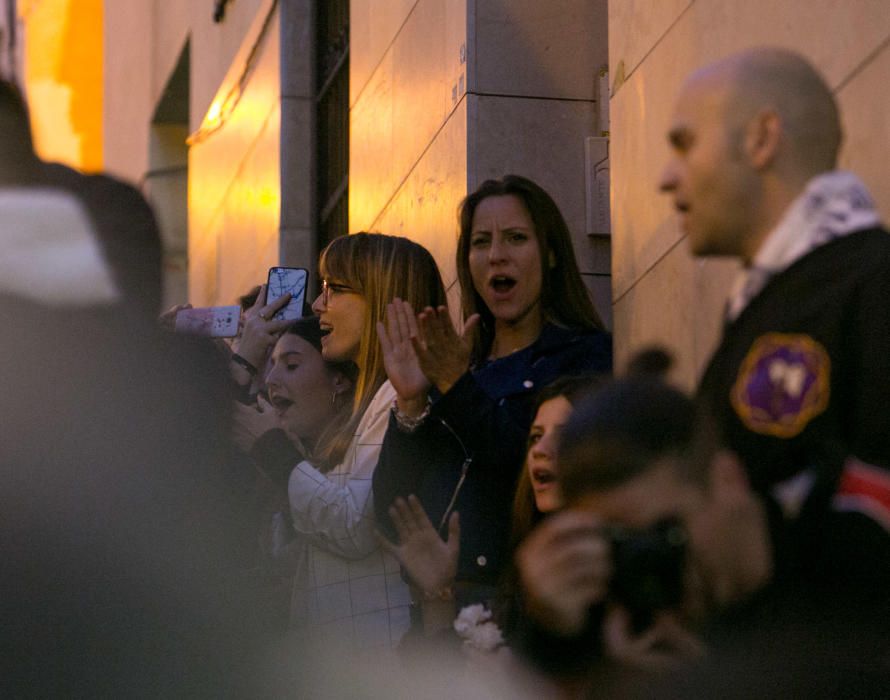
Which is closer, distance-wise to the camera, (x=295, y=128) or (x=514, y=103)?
(x=514, y=103)

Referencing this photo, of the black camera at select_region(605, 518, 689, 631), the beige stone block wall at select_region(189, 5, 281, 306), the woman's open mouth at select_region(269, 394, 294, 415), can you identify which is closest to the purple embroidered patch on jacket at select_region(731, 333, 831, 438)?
the black camera at select_region(605, 518, 689, 631)

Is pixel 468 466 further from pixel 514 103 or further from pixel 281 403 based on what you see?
pixel 514 103

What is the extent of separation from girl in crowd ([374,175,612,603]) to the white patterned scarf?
187 centimetres

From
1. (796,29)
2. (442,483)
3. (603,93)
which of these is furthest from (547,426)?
(603,93)

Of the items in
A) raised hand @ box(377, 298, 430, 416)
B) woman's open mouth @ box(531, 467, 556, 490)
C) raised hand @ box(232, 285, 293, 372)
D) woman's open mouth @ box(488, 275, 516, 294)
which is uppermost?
woman's open mouth @ box(488, 275, 516, 294)

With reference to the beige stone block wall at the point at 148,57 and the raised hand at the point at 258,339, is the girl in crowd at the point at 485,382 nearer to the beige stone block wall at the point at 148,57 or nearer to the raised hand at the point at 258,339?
the raised hand at the point at 258,339

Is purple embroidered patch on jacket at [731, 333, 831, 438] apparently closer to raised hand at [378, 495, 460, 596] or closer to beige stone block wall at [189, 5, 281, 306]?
raised hand at [378, 495, 460, 596]

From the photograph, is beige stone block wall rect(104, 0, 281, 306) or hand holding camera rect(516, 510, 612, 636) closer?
hand holding camera rect(516, 510, 612, 636)

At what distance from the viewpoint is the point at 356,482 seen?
5.82m

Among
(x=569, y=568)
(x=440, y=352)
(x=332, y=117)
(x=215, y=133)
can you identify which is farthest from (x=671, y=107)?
(x=215, y=133)

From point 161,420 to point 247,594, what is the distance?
382mm

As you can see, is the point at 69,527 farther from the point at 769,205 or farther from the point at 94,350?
the point at 769,205

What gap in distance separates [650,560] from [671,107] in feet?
11.7

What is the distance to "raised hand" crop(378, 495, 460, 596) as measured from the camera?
4988mm
